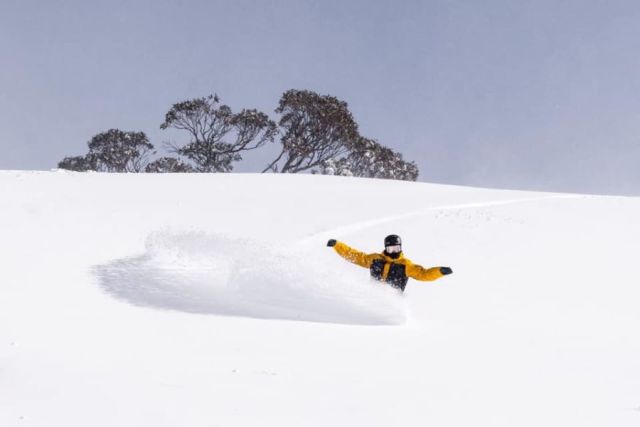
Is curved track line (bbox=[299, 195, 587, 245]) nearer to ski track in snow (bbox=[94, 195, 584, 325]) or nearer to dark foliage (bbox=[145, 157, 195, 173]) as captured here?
ski track in snow (bbox=[94, 195, 584, 325])

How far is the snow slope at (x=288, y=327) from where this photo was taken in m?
4.20

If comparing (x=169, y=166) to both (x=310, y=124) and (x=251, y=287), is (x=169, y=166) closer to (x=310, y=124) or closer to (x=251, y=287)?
(x=310, y=124)

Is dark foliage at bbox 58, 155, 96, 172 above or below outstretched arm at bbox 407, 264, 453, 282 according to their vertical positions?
above

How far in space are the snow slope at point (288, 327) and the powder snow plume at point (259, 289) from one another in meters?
0.03

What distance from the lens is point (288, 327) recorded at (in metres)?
6.58

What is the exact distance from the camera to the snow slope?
420 cm

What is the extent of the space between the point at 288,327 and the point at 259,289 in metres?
1.82

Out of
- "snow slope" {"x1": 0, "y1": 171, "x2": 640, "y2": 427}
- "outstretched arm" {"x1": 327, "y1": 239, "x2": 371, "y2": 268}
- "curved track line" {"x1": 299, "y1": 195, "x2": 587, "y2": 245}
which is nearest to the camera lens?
"snow slope" {"x1": 0, "y1": 171, "x2": 640, "y2": 427}

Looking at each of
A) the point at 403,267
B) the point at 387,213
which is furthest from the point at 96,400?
the point at 387,213

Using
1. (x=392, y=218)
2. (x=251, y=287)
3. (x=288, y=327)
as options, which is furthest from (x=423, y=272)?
(x=392, y=218)

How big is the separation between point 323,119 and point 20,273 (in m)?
35.6

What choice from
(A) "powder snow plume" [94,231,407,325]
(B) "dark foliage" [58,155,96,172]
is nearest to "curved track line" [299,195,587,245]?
(A) "powder snow plume" [94,231,407,325]

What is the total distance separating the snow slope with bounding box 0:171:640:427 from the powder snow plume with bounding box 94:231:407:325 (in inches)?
1.2

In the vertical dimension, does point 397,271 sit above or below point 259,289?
above
